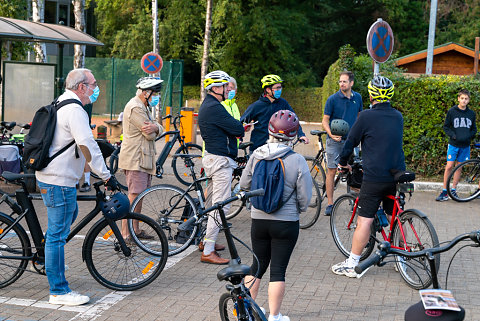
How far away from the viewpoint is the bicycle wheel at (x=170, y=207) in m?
7.32

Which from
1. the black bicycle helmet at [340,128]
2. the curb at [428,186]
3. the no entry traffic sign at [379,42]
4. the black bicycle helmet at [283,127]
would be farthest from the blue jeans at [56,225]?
the curb at [428,186]

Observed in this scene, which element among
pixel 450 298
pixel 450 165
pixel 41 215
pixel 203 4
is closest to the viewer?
pixel 450 298

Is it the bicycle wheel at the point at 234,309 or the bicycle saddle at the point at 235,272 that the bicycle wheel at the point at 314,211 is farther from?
the bicycle saddle at the point at 235,272

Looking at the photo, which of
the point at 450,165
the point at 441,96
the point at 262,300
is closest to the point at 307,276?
the point at 262,300

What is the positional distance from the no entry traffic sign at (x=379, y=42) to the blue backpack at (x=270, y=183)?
22.4 feet

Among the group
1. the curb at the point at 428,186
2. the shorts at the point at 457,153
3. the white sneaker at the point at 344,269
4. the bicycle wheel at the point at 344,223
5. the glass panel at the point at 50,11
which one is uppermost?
the glass panel at the point at 50,11

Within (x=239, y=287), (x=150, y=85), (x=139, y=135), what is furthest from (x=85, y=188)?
(x=239, y=287)

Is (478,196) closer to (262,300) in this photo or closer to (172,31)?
(262,300)

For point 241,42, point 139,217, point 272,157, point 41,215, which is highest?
point 241,42

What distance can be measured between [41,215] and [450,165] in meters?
6.51

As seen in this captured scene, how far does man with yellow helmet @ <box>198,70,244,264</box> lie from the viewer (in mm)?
6879

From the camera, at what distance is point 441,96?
499 inches

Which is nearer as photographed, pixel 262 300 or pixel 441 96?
pixel 262 300

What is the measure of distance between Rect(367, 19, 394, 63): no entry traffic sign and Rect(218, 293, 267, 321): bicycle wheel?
24.4 ft
